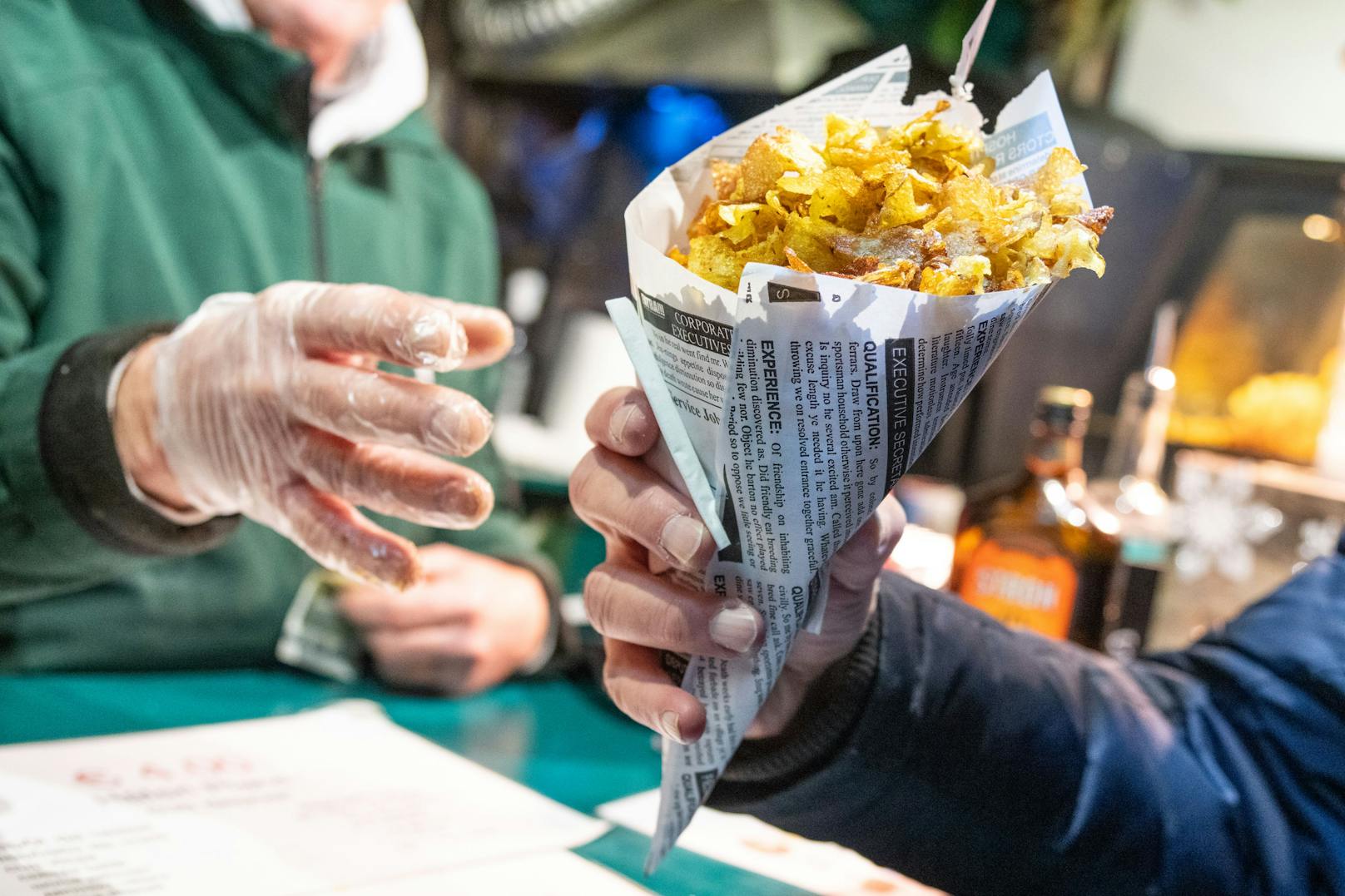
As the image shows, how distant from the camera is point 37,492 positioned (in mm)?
905

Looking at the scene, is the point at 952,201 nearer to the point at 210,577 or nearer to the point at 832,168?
the point at 832,168

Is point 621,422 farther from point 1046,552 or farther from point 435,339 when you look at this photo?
point 1046,552

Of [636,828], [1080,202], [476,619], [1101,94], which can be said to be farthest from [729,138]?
[1101,94]

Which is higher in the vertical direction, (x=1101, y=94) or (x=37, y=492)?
(x=1101, y=94)

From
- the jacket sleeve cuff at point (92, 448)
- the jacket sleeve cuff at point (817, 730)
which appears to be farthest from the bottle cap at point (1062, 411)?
the jacket sleeve cuff at point (92, 448)

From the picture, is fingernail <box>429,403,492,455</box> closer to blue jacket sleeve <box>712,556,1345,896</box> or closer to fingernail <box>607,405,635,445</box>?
fingernail <box>607,405,635,445</box>

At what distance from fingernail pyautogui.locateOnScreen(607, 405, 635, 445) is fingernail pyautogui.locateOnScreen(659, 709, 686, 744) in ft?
0.57

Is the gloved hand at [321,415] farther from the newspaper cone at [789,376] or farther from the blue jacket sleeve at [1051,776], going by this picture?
the blue jacket sleeve at [1051,776]

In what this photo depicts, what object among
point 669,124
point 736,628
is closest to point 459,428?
point 736,628

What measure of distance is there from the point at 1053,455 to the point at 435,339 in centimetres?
74

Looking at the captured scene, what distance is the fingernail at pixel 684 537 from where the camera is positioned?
574 mm

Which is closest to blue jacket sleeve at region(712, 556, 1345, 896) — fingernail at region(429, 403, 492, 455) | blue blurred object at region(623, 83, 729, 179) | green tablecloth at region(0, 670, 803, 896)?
green tablecloth at region(0, 670, 803, 896)

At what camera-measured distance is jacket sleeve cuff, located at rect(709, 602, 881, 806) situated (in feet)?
2.48

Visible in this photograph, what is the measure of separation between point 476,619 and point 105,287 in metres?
0.69
